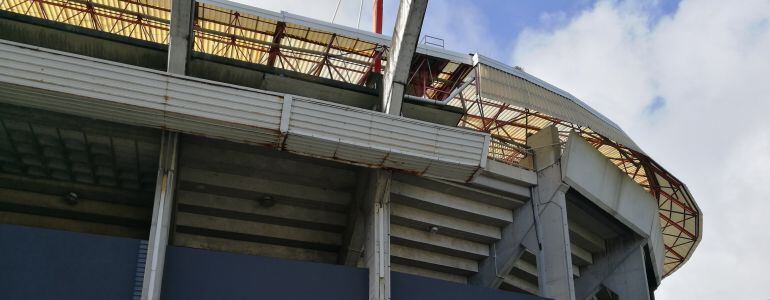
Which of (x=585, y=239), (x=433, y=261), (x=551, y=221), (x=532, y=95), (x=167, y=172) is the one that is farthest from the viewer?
(x=585, y=239)

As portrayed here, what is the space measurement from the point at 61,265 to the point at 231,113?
400 cm

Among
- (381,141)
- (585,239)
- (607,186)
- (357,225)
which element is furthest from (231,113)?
(585,239)

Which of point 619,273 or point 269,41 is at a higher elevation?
point 269,41

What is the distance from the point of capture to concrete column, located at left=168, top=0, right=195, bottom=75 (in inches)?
498

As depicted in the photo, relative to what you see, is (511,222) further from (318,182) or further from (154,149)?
(154,149)

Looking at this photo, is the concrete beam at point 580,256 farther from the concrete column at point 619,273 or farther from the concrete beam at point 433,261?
the concrete beam at point 433,261

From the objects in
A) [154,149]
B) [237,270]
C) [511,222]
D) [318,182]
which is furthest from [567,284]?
[154,149]

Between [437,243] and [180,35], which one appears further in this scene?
[437,243]

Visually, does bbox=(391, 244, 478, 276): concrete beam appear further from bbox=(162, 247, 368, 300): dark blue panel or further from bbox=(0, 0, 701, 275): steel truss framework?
bbox=(162, 247, 368, 300): dark blue panel

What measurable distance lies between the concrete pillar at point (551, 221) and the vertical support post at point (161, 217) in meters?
9.18

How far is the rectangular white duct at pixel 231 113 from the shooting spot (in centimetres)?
1216

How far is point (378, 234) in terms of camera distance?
14859mm

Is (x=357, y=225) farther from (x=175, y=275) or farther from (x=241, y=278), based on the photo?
(x=175, y=275)

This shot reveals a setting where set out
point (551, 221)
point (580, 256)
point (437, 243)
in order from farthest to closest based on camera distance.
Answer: point (580, 256) → point (437, 243) → point (551, 221)
